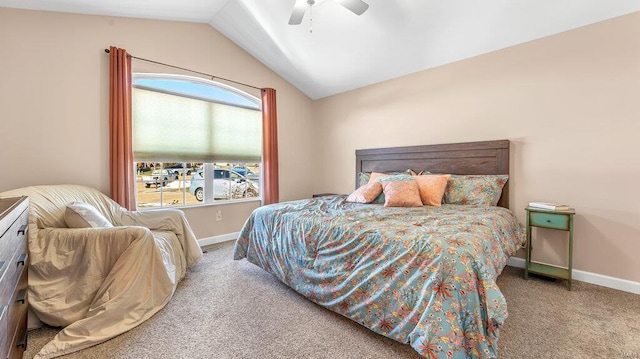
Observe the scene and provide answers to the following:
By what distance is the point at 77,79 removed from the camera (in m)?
2.67

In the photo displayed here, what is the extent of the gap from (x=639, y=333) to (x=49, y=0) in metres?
5.39

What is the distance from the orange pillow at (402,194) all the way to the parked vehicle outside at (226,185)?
2.31 meters

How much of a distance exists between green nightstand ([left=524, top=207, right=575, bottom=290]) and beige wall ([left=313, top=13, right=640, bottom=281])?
0.24m

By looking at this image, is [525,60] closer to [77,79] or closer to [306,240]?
[306,240]

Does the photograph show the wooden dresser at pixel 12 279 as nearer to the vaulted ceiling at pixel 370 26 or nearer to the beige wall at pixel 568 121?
the vaulted ceiling at pixel 370 26

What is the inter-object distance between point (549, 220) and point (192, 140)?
13.5 feet

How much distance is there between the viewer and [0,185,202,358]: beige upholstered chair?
167 centimetres

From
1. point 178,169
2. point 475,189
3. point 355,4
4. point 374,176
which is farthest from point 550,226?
point 178,169

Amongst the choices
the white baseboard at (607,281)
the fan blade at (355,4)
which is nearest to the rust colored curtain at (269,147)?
the fan blade at (355,4)

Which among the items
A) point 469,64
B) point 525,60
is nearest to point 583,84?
point 525,60

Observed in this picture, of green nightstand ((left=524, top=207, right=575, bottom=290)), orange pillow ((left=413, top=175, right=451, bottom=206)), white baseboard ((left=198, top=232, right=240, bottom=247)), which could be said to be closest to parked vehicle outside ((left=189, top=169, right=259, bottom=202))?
white baseboard ((left=198, top=232, right=240, bottom=247))

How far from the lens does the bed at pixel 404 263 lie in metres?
1.25

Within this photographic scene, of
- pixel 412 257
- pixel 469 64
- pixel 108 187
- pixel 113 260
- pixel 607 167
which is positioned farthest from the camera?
pixel 469 64

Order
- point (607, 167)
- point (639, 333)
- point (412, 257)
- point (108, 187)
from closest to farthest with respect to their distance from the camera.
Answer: point (412, 257) < point (639, 333) < point (607, 167) < point (108, 187)
